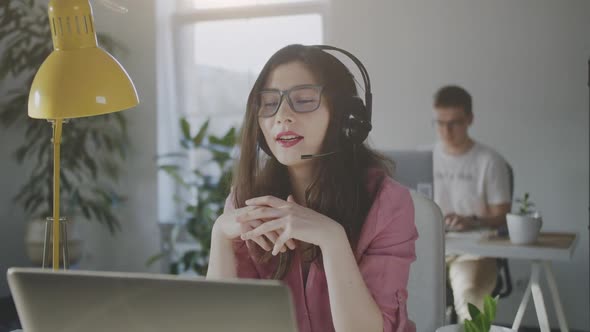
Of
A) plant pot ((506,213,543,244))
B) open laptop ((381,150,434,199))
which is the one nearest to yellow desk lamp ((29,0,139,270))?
open laptop ((381,150,434,199))

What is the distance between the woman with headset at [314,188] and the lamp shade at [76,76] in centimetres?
25

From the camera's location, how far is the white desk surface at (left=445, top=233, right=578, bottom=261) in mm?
2104

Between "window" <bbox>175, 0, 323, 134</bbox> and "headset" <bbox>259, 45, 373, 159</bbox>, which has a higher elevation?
"window" <bbox>175, 0, 323, 134</bbox>

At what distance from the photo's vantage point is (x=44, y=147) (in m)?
3.33

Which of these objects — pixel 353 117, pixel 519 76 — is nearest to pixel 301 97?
pixel 353 117

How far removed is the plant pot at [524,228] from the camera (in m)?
2.14

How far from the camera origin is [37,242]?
3373mm

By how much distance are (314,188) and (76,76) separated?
45cm

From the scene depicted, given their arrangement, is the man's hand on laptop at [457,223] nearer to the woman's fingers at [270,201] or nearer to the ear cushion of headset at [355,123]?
the ear cushion of headset at [355,123]

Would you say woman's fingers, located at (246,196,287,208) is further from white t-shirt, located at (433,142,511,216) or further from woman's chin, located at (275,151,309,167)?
white t-shirt, located at (433,142,511,216)

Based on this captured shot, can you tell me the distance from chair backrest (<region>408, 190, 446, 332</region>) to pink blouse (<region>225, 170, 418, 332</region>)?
0.31 feet

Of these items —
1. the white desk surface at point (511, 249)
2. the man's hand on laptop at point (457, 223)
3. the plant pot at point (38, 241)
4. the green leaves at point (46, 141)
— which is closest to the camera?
the white desk surface at point (511, 249)

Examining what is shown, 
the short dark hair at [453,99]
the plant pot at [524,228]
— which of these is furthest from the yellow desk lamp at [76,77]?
the short dark hair at [453,99]

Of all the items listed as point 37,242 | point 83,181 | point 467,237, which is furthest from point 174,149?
point 467,237
